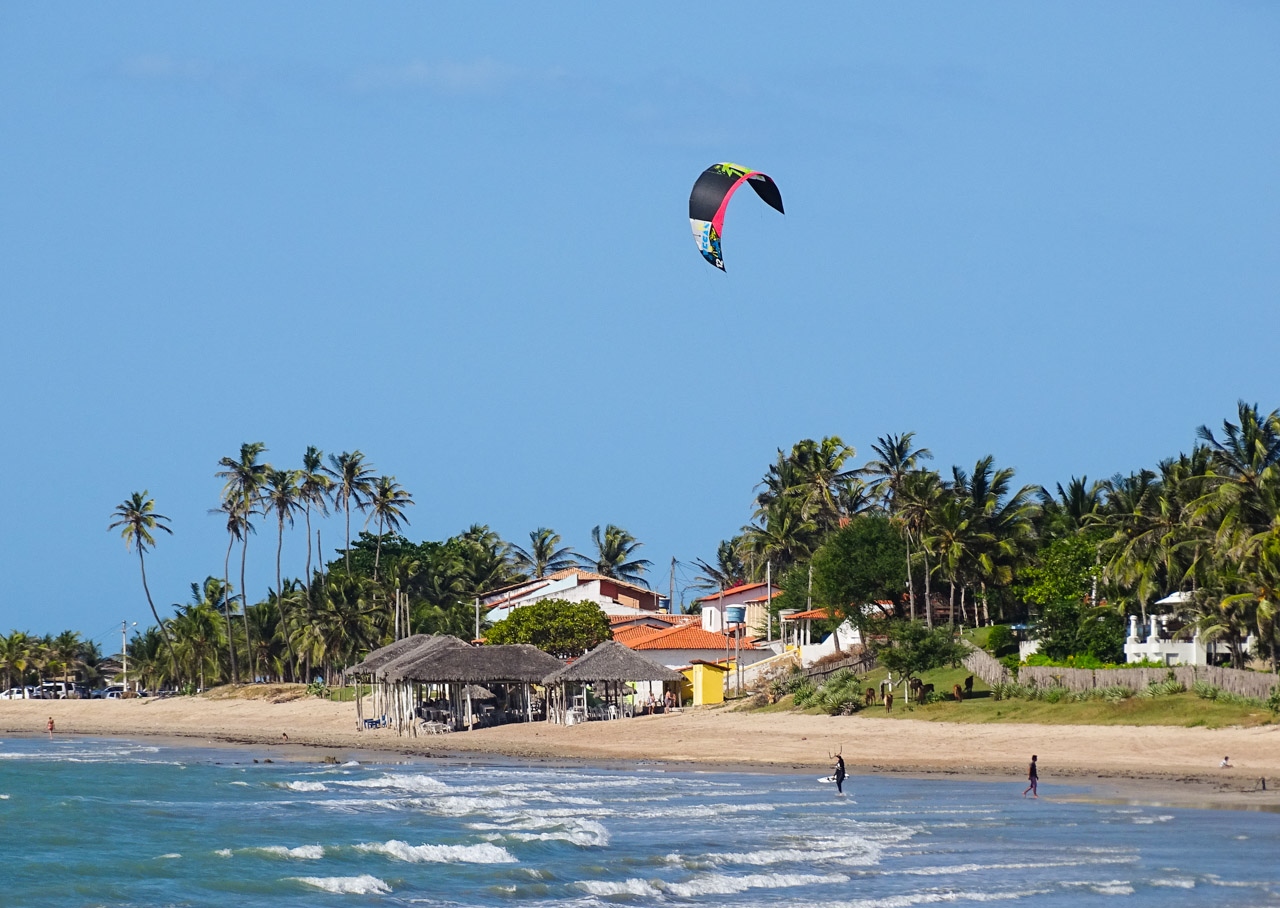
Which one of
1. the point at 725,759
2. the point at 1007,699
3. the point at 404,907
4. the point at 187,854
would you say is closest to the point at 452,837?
the point at 187,854

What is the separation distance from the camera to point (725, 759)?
1687 inches

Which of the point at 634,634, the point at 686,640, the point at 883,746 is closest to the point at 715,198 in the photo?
the point at 883,746

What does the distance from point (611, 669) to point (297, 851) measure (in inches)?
1045

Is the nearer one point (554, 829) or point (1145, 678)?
point (554, 829)

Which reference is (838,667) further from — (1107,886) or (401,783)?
(1107,886)

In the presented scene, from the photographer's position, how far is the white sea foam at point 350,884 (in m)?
23.3

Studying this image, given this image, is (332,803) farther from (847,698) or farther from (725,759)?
(847,698)

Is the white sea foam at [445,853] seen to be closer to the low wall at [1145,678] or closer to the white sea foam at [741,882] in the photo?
the white sea foam at [741,882]

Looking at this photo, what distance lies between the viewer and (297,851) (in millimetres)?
27125

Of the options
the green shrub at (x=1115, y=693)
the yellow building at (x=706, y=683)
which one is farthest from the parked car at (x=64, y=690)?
the green shrub at (x=1115, y=693)

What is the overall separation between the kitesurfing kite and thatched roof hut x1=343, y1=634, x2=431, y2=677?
91.8 ft

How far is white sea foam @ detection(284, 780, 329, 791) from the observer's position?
1531 inches

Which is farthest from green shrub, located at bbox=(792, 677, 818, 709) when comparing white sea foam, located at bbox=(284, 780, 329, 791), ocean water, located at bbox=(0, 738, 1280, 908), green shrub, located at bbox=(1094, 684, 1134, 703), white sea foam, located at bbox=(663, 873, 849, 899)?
white sea foam, located at bbox=(663, 873, 849, 899)

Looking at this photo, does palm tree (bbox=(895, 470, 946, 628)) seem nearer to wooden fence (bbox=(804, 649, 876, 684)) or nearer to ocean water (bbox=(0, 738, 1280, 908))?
wooden fence (bbox=(804, 649, 876, 684))
